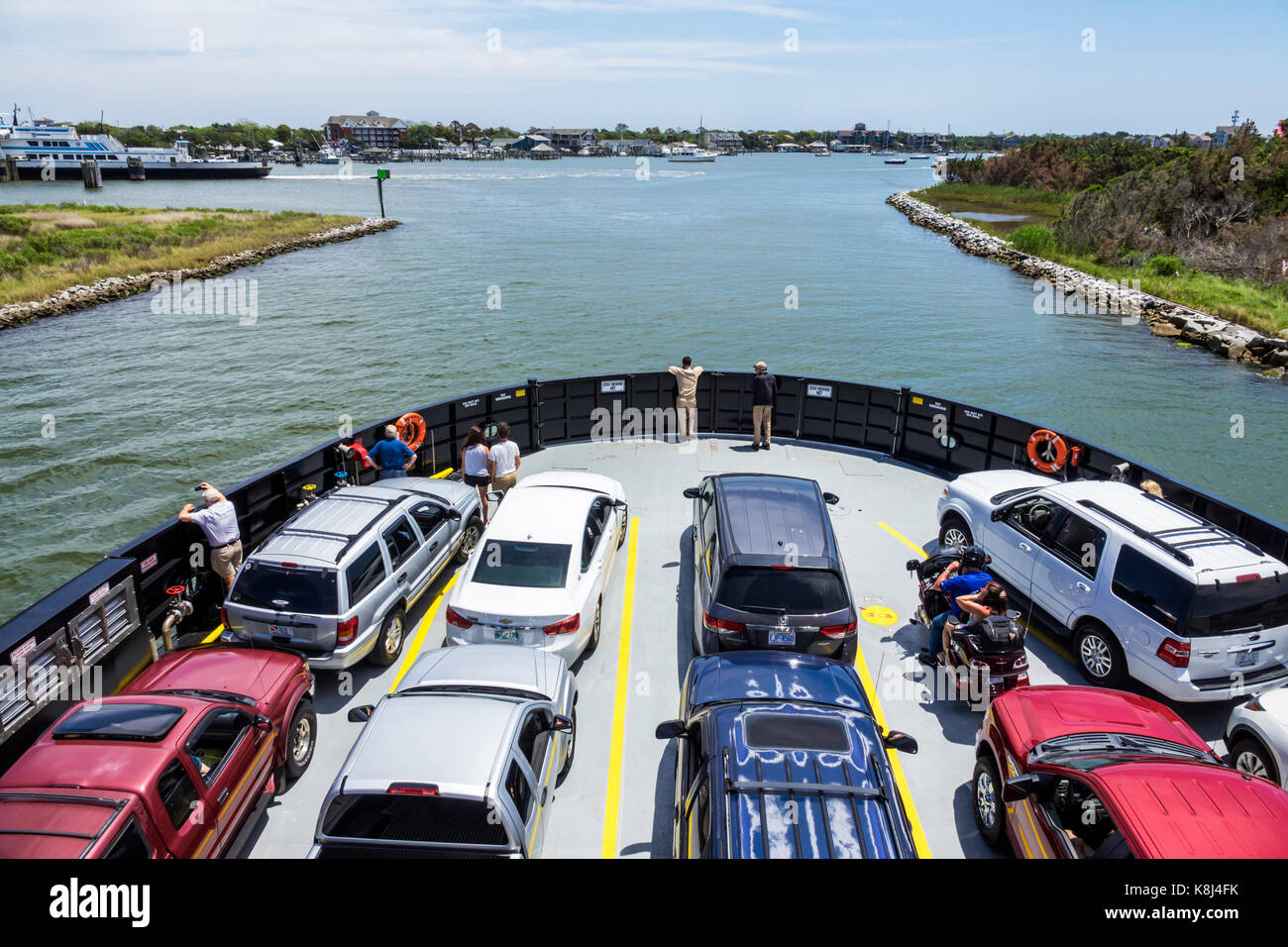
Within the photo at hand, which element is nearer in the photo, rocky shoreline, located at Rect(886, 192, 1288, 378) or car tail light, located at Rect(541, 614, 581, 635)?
car tail light, located at Rect(541, 614, 581, 635)

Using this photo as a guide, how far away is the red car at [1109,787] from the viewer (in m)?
4.54

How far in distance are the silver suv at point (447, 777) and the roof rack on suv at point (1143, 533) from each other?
5936mm

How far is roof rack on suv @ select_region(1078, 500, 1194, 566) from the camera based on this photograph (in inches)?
294

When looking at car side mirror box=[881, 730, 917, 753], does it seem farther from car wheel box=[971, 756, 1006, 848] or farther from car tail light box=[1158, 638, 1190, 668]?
car tail light box=[1158, 638, 1190, 668]

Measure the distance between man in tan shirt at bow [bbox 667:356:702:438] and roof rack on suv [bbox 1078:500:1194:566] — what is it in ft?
25.2

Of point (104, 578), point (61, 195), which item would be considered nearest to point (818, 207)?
point (61, 195)

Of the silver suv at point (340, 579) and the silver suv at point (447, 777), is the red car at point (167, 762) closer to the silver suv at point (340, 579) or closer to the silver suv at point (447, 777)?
the silver suv at point (340, 579)

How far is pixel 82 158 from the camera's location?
5364 inches

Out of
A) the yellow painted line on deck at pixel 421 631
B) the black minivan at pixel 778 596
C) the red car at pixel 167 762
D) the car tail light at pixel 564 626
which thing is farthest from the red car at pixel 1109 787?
the yellow painted line on deck at pixel 421 631

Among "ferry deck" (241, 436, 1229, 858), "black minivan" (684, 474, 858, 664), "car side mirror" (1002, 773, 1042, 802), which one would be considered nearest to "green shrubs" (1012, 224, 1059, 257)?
"ferry deck" (241, 436, 1229, 858)

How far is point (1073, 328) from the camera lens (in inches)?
1656
